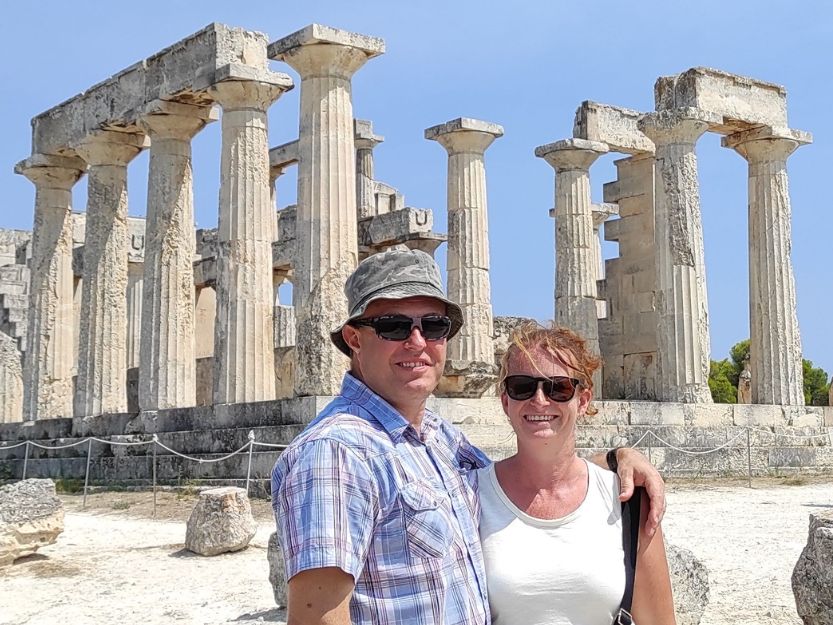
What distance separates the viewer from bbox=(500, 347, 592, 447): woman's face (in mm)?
3391

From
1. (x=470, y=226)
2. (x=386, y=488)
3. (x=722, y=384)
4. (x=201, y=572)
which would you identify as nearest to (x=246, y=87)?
(x=470, y=226)

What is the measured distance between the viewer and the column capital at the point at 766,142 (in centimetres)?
2338

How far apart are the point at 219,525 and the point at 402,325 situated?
322 inches

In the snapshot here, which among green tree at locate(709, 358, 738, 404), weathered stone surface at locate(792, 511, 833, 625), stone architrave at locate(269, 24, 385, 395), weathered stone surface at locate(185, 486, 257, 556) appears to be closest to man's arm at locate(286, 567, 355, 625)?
weathered stone surface at locate(792, 511, 833, 625)

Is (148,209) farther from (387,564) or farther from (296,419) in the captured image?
(387,564)

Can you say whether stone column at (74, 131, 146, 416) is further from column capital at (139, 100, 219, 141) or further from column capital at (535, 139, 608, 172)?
column capital at (535, 139, 608, 172)

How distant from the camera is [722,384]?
154ft

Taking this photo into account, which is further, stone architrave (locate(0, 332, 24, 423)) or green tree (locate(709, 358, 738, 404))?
green tree (locate(709, 358, 738, 404))

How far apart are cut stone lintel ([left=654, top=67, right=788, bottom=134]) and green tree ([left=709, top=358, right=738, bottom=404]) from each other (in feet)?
75.0

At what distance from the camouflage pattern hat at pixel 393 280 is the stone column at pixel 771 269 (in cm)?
2112

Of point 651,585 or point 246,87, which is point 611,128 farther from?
point 651,585

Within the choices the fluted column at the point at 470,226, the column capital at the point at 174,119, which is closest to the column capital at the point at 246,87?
the column capital at the point at 174,119

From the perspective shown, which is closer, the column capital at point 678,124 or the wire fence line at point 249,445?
the wire fence line at point 249,445

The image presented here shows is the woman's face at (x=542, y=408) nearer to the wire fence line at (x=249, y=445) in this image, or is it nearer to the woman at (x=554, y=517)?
the woman at (x=554, y=517)
